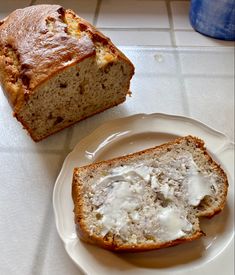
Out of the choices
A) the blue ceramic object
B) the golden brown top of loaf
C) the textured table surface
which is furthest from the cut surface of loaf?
the blue ceramic object

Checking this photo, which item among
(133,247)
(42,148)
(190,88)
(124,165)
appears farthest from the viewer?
(190,88)

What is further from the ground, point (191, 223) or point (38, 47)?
point (38, 47)

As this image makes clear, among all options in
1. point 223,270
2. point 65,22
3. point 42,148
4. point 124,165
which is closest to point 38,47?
point 65,22

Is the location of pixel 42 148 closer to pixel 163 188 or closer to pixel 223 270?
pixel 163 188

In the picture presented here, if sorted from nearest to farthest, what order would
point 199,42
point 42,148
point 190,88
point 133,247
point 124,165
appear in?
point 133,247
point 124,165
point 42,148
point 190,88
point 199,42

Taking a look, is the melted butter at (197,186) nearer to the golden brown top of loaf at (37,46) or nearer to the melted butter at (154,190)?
the melted butter at (154,190)

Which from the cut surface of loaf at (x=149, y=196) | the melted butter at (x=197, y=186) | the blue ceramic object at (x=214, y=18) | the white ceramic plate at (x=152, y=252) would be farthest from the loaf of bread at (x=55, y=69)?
the blue ceramic object at (x=214, y=18)

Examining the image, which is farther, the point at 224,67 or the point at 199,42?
the point at 199,42

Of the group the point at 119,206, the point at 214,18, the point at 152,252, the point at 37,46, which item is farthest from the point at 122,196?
the point at 214,18
